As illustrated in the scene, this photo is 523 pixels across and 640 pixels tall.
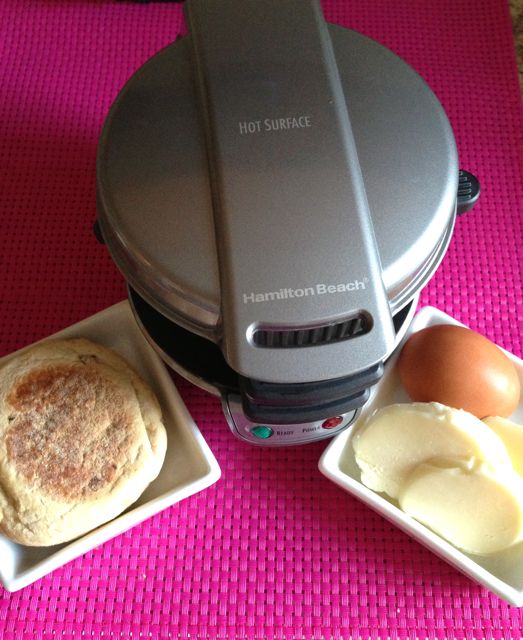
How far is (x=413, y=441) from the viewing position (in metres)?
0.63

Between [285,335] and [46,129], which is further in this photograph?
[46,129]

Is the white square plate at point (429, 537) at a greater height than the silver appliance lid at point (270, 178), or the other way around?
the silver appliance lid at point (270, 178)

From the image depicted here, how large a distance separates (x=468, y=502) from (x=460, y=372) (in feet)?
0.42

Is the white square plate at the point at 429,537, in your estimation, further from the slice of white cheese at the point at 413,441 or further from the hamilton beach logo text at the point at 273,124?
the hamilton beach logo text at the point at 273,124

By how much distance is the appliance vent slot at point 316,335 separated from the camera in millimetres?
500

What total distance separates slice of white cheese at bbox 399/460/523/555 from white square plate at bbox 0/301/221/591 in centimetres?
20

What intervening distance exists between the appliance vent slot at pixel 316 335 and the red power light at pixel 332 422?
0.12m

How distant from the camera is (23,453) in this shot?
621mm

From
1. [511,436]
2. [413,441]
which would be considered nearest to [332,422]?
[413,441]

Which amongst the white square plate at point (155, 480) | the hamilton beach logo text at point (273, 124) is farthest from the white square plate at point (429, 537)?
the hamilton beach logo text at point (273, 124)

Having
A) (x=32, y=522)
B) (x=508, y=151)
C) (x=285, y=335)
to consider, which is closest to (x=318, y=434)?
(x=285, y=335)

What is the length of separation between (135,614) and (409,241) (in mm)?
450

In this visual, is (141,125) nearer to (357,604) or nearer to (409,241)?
(409,241)

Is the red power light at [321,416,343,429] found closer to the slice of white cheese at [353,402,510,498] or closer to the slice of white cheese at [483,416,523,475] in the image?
the slice of white cheese at [353,402,510,498]
